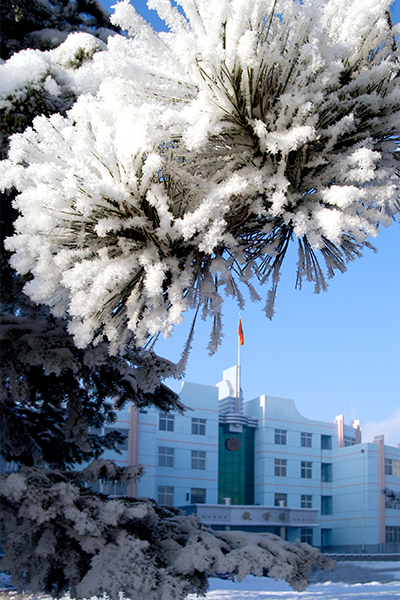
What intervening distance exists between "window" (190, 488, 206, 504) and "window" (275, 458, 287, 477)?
225 inches

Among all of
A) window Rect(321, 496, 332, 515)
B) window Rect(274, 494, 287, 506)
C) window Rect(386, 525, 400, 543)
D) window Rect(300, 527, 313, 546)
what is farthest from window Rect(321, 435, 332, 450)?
window Rect(386, 525, 400, 543)

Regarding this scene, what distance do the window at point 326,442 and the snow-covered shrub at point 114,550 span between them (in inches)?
1403

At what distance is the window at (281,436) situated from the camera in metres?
33.6

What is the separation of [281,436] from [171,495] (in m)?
9.15

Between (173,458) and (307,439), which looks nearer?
(173,458)

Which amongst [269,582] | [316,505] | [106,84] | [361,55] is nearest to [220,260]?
[106,84]

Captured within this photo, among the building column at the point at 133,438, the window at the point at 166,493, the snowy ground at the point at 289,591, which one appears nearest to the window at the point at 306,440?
the window at the point at 166,493

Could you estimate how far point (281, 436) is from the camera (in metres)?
33.9

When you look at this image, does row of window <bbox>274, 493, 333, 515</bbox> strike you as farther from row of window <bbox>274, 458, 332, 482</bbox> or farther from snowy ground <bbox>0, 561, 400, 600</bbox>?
snowy ground <bbox>0, 561, 400, 600</bbox>

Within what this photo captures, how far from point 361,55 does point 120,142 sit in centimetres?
99

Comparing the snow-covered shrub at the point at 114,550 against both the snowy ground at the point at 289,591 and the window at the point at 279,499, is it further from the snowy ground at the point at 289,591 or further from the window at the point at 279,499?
the window at the point at 279,499

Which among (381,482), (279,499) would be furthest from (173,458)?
(381,482)

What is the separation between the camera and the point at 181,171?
1.74m

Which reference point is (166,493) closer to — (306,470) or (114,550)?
(306,470)
